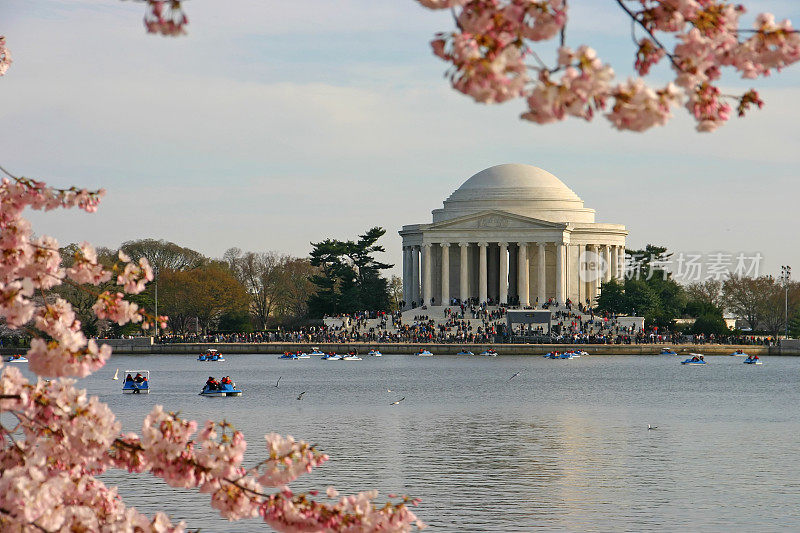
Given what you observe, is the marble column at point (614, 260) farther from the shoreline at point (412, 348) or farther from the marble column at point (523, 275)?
the shoreline at point (412, 348)

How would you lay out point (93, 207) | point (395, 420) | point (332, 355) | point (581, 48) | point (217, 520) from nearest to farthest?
point (581, 48) < point (93, 207) < point (217, 520) < point (395, 420) < point (332, 355)

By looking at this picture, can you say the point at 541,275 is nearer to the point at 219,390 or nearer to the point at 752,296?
the point at 752,296

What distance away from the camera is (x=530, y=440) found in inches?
2242

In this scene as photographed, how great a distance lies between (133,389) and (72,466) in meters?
70.8

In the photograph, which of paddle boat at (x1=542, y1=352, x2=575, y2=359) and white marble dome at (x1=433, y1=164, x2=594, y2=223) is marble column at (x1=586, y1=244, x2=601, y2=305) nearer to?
white marble dome at (x1=433, y1=164, x2=594, y2=223)

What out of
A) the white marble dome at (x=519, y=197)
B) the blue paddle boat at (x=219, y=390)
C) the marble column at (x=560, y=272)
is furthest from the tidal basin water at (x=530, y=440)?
the white marble dome at (x=519, y=197)

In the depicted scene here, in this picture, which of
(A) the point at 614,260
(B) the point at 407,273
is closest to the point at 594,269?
(A) the point at 614,260

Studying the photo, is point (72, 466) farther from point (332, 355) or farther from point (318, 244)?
point (318, 244)

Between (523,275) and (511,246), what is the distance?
7765 mm

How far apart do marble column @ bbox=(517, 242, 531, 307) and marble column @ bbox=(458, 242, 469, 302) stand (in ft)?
21.7

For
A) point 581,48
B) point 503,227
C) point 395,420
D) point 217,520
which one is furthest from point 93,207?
point 503,227

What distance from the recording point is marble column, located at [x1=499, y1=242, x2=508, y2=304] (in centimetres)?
17212

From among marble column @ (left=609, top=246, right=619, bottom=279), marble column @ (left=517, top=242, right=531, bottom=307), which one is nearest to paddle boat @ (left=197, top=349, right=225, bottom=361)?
marble column @ (left=517, top=242, right=531, bottom=307)

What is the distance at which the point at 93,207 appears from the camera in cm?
1491
